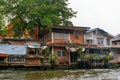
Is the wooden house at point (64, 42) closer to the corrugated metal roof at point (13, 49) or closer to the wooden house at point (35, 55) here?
the wooden house at point (35, 55)

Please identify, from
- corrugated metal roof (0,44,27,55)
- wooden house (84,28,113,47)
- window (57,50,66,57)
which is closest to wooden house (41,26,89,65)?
window (57,50,66,57)

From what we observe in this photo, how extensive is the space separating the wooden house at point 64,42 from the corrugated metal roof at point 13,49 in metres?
4.11

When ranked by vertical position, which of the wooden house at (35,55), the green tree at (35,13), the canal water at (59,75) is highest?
the green tree at (35,13)

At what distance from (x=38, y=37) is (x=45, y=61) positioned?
9.00 metres

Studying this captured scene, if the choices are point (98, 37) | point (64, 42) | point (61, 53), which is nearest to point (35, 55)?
point (61, 53)

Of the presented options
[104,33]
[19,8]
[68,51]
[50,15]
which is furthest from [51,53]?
[104,33]

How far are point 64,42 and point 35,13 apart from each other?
18.8 ft

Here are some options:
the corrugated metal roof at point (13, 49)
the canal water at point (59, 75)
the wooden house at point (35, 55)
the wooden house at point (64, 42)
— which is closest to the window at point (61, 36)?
the wooden house at point (64, 42)

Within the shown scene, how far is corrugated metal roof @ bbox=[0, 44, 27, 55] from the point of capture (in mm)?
31516

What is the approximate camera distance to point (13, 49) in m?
32.2

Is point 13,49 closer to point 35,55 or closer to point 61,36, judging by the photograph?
point 35,55

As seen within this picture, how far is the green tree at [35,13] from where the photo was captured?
36869mm

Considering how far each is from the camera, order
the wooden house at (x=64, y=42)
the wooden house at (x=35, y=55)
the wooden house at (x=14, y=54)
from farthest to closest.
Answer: the wooden house at (x=64, y=42) → the wooden house at (x=35, y=55) → the wooden house at (x=14, y=54)

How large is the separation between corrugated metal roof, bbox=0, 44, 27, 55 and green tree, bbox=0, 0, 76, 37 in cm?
511
